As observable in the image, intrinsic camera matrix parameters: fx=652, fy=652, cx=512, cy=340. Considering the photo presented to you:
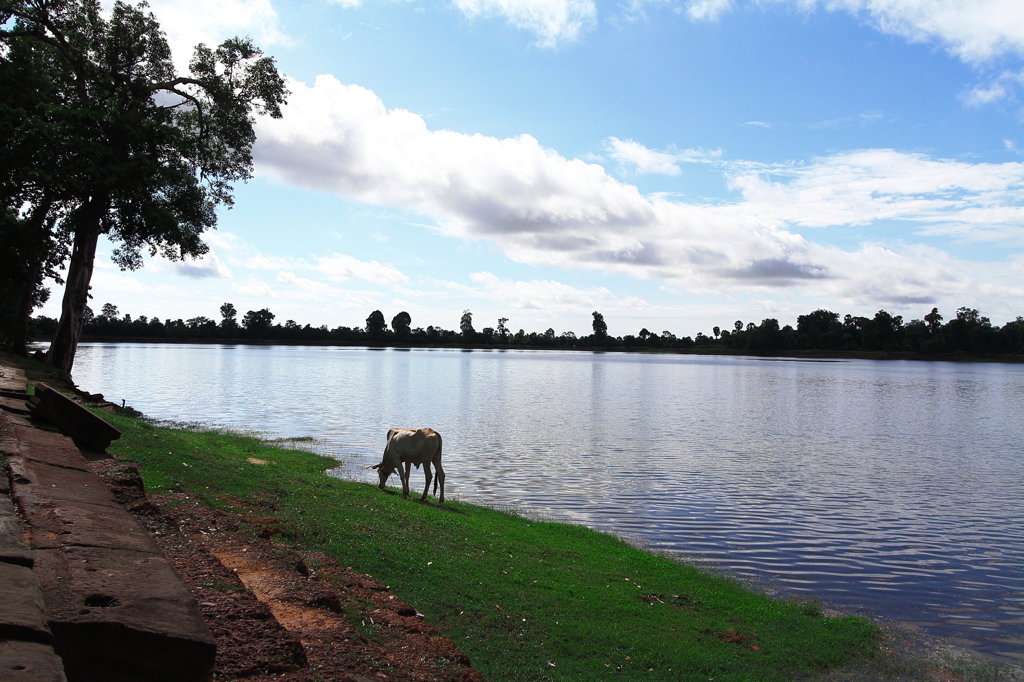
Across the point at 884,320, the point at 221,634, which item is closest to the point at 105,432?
the point at 221,634

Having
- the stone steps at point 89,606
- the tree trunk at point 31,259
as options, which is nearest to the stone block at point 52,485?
the stone steps at point 89,606

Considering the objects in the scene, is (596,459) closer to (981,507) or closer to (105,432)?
(981,507)

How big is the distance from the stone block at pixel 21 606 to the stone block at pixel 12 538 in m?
0.13

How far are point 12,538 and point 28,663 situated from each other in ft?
8.04

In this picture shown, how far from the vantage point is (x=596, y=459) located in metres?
27.7

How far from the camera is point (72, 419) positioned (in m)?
12.2

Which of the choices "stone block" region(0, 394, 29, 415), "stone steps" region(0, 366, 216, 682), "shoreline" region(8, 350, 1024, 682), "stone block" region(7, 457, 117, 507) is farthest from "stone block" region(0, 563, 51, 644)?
"stone block" region(0, 394, 29, 415)

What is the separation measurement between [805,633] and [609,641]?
3.62 meters

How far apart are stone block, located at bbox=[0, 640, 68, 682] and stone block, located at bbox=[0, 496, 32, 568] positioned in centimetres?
150

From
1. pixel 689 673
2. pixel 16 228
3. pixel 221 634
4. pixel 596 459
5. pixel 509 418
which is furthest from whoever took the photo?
pixel 509 418

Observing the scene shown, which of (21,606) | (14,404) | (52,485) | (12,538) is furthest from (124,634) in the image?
(14,404)

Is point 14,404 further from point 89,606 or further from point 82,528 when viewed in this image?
point 89,606

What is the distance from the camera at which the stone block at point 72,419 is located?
12.1m

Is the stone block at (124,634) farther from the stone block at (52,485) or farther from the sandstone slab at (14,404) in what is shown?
the sandstone slab at (14,404)
